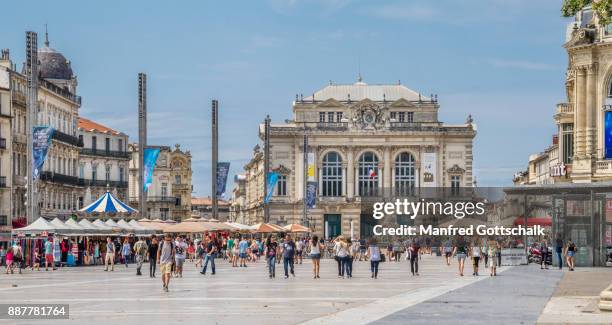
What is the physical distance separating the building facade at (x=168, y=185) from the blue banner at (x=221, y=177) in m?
68.4

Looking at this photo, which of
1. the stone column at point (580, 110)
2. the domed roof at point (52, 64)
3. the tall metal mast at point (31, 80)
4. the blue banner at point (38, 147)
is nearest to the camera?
the tall metal mast at point (31, 80)

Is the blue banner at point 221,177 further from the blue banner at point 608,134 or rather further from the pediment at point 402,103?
the pediment at point 402,103

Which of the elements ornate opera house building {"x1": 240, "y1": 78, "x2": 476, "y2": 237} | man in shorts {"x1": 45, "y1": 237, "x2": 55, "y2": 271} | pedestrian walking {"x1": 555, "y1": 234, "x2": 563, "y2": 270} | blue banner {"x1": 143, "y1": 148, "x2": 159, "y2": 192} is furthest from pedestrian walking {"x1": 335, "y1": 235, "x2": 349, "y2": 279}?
ornate opera house building {"x1": 240, "y1": 78, "x2": 476, "y2": 237}

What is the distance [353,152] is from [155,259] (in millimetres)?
83318

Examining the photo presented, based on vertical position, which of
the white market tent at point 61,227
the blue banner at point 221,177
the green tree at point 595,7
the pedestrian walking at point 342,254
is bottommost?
the pedestrian walking at point 342,254

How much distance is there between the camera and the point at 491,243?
46219 mm

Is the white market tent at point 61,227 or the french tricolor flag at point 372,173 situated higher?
the french tricolor flag at point 372,173

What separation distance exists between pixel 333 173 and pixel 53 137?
143 ft

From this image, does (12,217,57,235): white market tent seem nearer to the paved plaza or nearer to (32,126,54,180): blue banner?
(32,126,54,180): blue banner

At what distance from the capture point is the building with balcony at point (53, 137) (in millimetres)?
79938

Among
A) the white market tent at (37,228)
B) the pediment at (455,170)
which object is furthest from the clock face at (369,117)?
the white market tent at (37,228)

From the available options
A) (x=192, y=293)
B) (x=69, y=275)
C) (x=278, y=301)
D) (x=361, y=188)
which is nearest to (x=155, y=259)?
(x=69, y=275)

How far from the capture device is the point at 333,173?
127 m

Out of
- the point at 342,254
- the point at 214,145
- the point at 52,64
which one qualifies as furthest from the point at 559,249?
the point at 52,64
